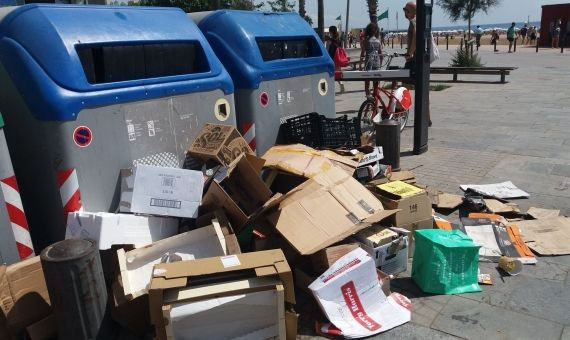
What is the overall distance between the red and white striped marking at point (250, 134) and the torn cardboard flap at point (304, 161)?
0.22 meters

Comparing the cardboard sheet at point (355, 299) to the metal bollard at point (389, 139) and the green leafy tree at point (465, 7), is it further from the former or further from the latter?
the green leafy tree at point (465, 7)

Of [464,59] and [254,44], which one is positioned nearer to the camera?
[254,44]

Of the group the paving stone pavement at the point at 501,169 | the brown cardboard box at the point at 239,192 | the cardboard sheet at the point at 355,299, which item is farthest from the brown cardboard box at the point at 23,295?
the paving stone pavement at the point at 501,169

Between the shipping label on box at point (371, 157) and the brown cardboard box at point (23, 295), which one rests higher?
the shipping label on box at point (371, 157)

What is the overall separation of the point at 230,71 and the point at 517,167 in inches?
153

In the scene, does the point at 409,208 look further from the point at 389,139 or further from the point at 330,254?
the point at 389,139

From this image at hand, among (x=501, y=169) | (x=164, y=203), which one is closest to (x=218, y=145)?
(x=164, y=203)

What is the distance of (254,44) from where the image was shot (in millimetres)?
4426

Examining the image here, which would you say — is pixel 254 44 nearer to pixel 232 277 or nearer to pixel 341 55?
pixel 232 277

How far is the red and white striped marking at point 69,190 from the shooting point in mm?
2941

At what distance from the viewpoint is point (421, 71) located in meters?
6.34

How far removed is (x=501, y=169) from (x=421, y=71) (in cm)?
165

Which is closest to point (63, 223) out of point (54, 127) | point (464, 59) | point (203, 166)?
point (54, 127)

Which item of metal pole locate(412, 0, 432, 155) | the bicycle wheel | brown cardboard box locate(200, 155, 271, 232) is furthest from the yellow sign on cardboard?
the bicycle wheel
